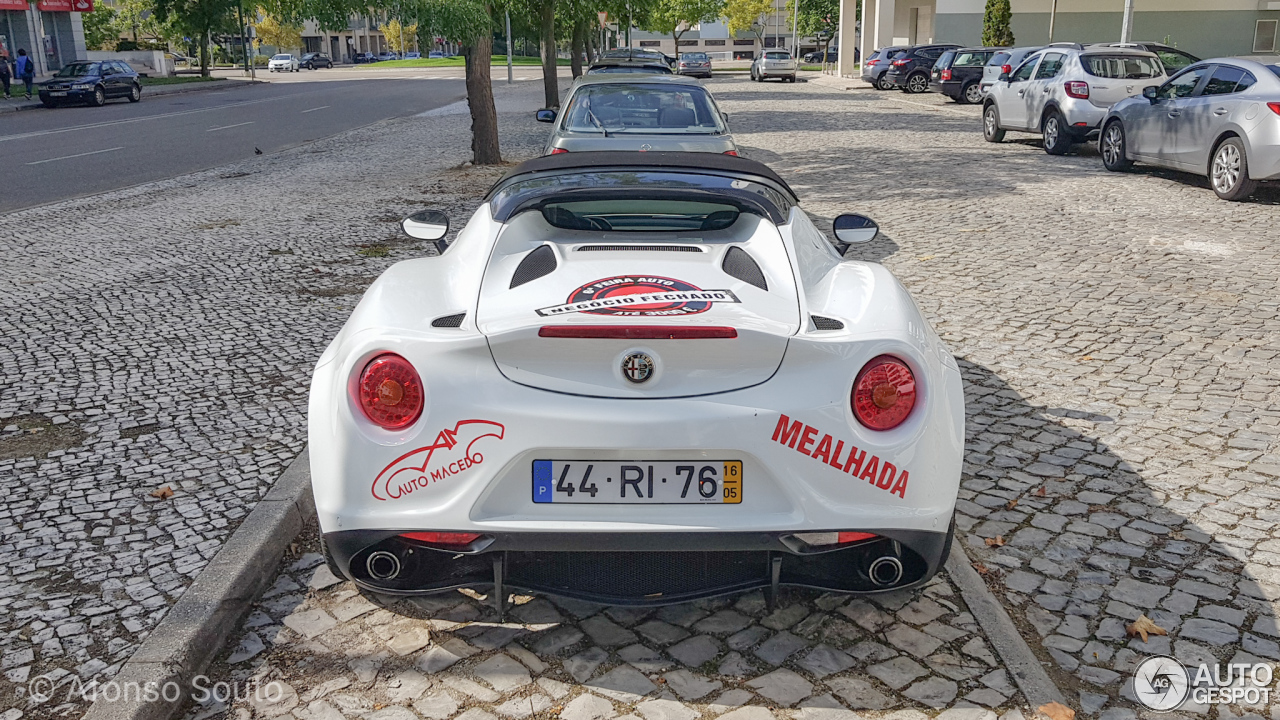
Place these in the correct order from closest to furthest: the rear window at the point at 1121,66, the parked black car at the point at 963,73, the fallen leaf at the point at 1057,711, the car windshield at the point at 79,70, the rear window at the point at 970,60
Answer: the fallen leaf at the point at 1057,711 < the rear window at the point at 1121,66 < the parked black car at the point at 963,73 < the rear window at the point at 970,60 < the car windshield at the point at 79,70

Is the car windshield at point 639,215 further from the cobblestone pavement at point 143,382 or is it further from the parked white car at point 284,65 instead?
the parked white car at point 284,65

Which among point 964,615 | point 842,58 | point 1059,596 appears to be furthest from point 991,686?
point 842,58

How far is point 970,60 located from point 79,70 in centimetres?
2766

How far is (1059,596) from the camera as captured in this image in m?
3.55

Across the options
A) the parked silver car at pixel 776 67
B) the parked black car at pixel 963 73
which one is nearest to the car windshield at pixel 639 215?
the parked black car at pixel 963 73

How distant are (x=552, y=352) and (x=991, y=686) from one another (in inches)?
61.1

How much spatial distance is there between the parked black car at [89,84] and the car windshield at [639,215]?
34547 mm

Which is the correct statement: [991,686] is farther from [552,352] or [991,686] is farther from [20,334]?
[20,334]

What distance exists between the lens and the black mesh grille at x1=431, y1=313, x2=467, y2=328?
3057 mm

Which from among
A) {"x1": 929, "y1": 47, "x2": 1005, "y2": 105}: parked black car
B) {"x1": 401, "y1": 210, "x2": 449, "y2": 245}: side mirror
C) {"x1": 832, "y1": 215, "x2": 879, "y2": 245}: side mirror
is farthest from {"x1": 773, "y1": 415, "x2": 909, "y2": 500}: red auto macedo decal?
{"x1": 929, "y1": 47, "x2": 1005, "y2": 105}: parked black car

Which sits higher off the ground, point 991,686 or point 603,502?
point 603,502

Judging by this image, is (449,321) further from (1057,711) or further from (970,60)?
(970,60)

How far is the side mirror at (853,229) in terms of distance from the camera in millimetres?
4480

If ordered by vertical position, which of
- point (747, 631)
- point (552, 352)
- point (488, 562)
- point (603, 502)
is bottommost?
point (747, 631)
